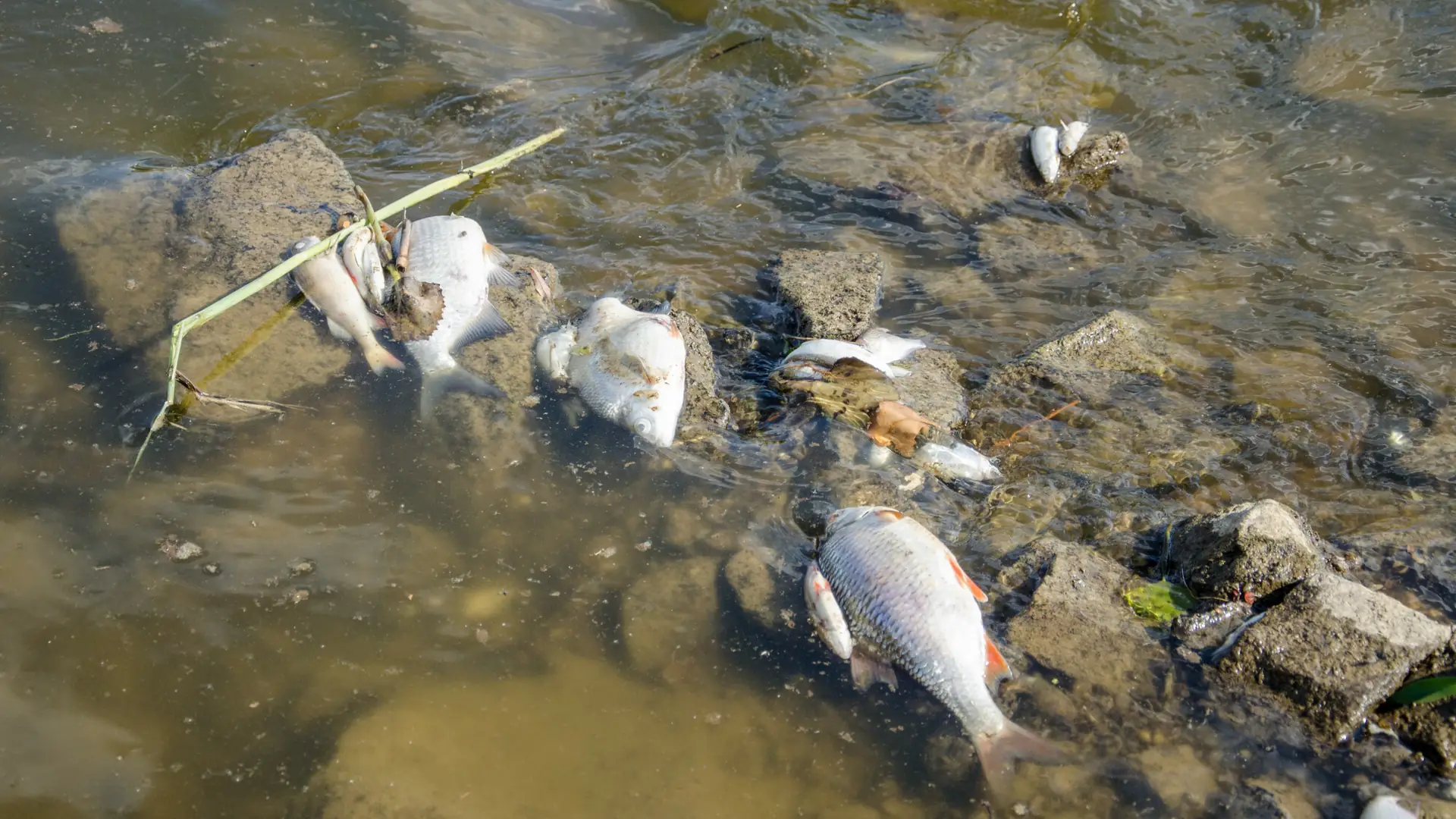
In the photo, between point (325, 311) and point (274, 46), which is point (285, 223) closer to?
point (325, 311)

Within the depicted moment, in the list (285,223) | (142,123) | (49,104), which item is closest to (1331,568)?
(285,223)

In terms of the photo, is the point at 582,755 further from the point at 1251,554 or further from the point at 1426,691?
the point at 1426,691

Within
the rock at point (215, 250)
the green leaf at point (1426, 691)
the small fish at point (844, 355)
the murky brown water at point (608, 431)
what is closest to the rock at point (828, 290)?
the small fish at point (844, 355)

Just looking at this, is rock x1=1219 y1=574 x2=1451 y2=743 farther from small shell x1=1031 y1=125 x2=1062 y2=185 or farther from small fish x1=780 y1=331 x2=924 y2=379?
→ small shell x1=1031 y1=125 x2=1062 y2=185

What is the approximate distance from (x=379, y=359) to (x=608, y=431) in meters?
1.38

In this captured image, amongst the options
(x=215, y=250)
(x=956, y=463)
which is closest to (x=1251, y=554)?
(x=956, y=463)

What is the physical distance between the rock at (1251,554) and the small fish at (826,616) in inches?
64.1

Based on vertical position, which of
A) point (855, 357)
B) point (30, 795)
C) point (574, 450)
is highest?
point (855, 357)

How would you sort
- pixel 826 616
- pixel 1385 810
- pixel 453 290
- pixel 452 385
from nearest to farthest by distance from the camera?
pixel 1385 810, pixel 826 616, pixel 452 385, pixel 453 290

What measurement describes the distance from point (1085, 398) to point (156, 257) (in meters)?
5.57

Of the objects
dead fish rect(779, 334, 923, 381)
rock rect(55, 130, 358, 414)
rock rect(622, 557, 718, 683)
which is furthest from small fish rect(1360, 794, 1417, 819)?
rock rect(55, 130, 358, 414)

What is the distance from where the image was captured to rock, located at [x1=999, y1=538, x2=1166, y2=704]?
150 inches

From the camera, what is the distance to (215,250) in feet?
18.3

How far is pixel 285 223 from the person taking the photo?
5.80 metres
